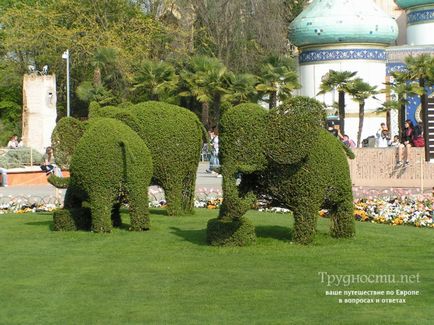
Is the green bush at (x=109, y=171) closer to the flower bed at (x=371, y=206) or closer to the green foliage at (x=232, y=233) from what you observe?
the flower bed at (x=371, y=206)

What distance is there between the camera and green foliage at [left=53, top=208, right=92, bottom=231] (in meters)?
17.8

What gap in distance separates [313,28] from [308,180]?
2929 cm

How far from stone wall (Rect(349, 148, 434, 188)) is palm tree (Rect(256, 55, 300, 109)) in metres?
13.7

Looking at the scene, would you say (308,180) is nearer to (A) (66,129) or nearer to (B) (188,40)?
(A) (66,129)

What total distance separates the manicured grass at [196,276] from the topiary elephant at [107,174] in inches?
13.0

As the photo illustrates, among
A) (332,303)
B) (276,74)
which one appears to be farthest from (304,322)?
(276,74)

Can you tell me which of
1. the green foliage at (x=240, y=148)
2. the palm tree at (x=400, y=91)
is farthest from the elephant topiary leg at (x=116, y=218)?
the palm tree at (x=400, y=91)

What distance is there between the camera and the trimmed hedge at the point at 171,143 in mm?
19688

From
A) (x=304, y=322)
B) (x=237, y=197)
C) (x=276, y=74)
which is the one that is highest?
(x=276, y=74)

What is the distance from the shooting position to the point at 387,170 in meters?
28.4

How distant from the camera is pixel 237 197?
14.9 metres

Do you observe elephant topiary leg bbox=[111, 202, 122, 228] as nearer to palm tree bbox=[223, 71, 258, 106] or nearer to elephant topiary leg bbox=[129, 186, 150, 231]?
elephant topiary leg bbox=[129, 186, 150, 231]

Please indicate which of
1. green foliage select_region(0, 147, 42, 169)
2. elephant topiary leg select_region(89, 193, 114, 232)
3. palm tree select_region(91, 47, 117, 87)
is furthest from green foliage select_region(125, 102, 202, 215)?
palm tree select_region(91, 47, 117, 87)

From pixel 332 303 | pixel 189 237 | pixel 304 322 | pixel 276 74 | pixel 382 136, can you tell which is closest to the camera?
pixel 304 322
